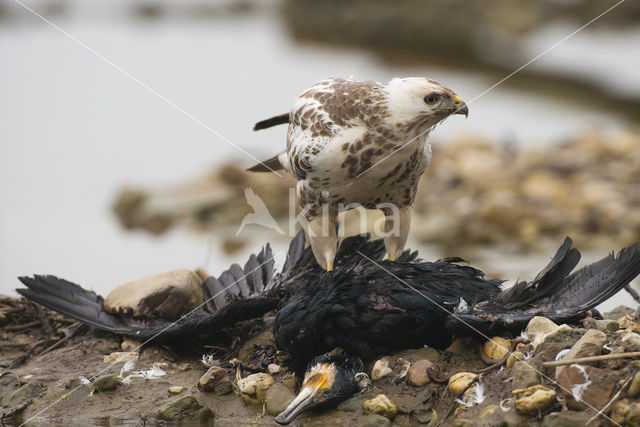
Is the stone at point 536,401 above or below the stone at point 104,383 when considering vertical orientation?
above

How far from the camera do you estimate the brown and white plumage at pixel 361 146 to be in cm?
520

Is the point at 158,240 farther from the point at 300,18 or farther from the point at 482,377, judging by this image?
the point at 300,18

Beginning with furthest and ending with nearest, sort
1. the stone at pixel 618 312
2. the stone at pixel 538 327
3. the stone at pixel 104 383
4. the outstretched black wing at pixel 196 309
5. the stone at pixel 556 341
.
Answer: the stone at pixel 618 312
the outstretched black wing at pixel 196 309
the stone at pixel 104 383
the stone at pixel 538 327
the stone at pixel 556 341

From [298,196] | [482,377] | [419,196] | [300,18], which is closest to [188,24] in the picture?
[300,18]

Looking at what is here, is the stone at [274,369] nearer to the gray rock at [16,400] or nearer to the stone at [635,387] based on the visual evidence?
the gray rock at [16,400]

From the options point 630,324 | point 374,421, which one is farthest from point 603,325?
point 374,421

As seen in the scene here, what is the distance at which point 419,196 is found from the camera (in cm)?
1099

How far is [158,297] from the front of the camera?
223 inches

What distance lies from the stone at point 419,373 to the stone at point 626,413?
38.2 inches

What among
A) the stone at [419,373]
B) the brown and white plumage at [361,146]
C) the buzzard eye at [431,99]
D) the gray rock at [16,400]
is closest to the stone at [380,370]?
the stone at [419,373]

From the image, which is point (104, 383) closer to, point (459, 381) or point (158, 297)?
point (158, 297)

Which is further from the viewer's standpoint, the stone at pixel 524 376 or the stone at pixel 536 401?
the stone at pixel 524 376

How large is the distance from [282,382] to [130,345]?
1158 mm

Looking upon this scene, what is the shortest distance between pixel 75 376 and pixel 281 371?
125 cm
